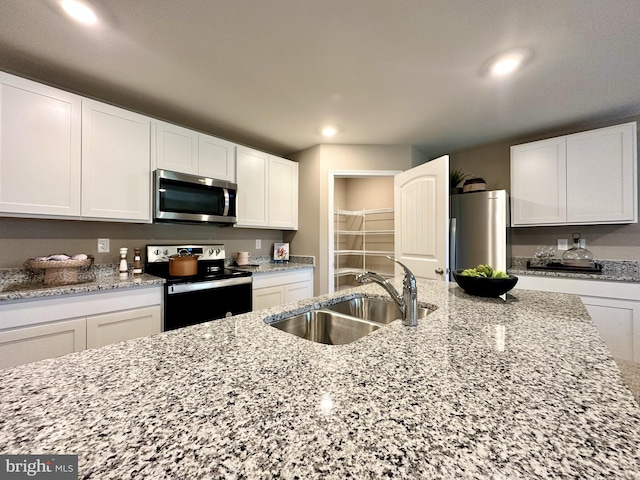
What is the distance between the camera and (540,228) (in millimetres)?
2932

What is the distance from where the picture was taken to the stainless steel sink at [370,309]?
4.60 feet

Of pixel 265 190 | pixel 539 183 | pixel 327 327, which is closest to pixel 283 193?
pixel 265 190

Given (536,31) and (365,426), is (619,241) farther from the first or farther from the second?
(365,426)

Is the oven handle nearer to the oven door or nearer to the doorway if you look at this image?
the oven door

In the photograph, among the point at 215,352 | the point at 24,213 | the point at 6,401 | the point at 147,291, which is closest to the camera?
the point at 6,401

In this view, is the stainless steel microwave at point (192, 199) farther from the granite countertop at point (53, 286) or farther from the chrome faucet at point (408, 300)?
the chrome faucet at point (408, 300)

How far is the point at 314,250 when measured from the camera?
3.26 meters

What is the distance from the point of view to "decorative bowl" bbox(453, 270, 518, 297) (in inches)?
50.8

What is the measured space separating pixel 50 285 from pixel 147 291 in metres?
0.53

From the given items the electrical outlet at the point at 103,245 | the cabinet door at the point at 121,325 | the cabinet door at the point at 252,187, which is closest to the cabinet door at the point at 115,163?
the electrical outlet at the point at 103,245

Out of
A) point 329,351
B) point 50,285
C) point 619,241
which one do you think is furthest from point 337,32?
point 619,241

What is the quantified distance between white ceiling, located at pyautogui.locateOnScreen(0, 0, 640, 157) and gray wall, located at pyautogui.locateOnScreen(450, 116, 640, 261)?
19.1 inches

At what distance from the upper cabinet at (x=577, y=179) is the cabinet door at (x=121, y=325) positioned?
11.3ft

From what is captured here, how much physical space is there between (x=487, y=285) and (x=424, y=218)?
147 centimetres
